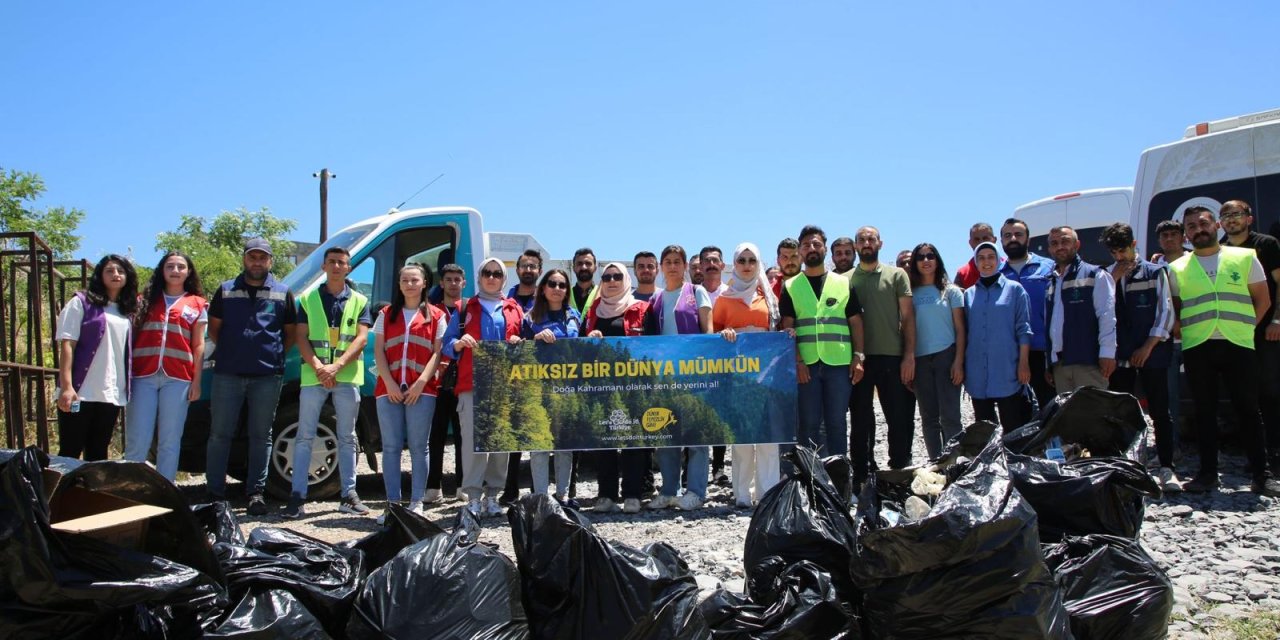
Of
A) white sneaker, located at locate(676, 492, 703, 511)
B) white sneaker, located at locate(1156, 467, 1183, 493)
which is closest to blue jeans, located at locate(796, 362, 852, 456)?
white sneaker, located at locate(676, 492, 703, 511)

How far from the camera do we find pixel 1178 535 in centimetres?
524

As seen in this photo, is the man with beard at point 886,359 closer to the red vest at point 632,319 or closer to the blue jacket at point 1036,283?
the blue jacket at point 1036,283

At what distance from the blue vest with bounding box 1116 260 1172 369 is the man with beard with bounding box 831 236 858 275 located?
2.00 metres

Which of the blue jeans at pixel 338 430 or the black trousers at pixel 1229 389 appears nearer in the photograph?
the black trousers at pixel 1229 389

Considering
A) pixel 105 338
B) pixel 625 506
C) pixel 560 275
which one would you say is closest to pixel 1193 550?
pixel 625 506

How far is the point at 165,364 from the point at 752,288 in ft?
13.8

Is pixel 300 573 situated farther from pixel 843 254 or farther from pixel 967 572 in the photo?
pixel 843 254

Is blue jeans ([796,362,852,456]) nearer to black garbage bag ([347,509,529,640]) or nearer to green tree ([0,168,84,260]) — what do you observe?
black garbage bag ([347,509,529,640])

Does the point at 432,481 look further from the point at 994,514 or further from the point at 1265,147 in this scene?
the point at 1265,147

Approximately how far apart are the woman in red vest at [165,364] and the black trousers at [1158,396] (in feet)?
21.7

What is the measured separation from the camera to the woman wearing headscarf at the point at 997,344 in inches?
263

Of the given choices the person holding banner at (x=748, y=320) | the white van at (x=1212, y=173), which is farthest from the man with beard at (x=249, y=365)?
the white van at (x=1212, y=173)

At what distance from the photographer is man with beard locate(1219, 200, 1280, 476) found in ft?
20.9

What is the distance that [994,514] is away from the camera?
9.79 ft
